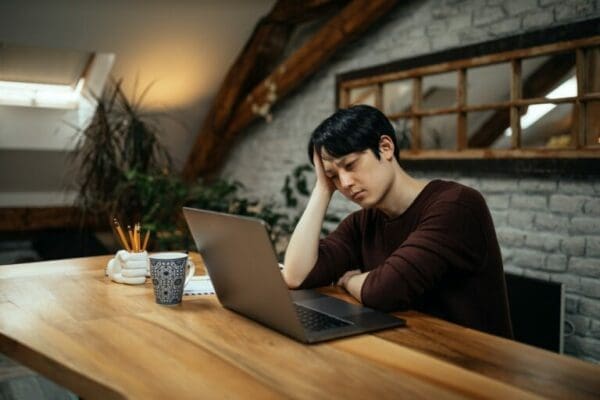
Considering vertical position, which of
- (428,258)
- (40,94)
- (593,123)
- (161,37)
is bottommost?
(428,258)

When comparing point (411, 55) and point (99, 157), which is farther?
point (99, 157)

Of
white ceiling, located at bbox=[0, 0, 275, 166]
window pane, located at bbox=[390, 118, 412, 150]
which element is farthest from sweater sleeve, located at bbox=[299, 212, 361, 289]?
white ceiling, located at bbox=[0, 0, 275, 166]

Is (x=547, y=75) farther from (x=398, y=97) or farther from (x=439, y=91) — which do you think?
(x=398, y=97)

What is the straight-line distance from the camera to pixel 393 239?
1725mm

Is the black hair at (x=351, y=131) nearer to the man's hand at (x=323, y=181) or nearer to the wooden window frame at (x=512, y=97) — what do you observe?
the man's hand at (x=323, y=181)

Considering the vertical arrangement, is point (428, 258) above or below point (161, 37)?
below

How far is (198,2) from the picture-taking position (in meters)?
4.17

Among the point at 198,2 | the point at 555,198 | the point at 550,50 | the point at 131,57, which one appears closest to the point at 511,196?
the point at 555,198

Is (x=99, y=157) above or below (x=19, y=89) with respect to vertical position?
below

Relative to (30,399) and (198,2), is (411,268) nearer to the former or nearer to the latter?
(30,399)

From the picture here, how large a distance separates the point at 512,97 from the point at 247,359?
2.33 meters

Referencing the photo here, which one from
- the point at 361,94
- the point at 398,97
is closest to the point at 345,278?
the point at 361,94

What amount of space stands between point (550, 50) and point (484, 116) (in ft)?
9.54

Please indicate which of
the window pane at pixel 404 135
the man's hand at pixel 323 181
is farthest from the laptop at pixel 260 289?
the window pane at pixel 404 135
